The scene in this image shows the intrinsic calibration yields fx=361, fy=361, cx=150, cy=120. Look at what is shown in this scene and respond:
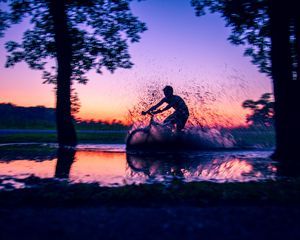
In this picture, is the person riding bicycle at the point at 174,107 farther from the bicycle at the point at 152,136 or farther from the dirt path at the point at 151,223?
the dirt path at the point at 151,223

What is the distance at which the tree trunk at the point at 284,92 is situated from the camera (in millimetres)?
A: 10734

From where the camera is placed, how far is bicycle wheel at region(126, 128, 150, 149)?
13438mm

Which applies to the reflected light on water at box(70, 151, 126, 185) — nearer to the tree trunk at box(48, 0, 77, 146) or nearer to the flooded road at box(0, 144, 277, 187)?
the flooded road at box(0, 144, 277, 187)

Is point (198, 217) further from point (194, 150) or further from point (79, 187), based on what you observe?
point (194, 150)

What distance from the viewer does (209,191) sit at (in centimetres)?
582

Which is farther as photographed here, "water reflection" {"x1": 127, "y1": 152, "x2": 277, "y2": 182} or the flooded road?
"water reflection" {"x1": 127, "y1": 152, "x2": 277, "y2": 182}

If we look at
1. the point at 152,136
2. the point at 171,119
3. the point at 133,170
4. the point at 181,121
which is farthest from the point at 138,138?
the point at 133,170

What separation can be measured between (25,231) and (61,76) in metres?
13.8

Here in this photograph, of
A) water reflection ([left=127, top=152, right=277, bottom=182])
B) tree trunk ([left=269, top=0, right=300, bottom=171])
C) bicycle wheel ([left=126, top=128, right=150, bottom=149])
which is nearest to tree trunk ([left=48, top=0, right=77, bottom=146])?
bicycle wheel ([left=126, top=128, right=150, bottom=149])

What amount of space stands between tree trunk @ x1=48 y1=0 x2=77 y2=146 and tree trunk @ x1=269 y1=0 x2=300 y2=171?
9618 millimetres

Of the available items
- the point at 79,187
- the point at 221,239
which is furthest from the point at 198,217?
the point at 79,187

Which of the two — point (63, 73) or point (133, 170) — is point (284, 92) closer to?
point (133, 170)

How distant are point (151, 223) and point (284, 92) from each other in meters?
7.91

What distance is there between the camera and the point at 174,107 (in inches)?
526
